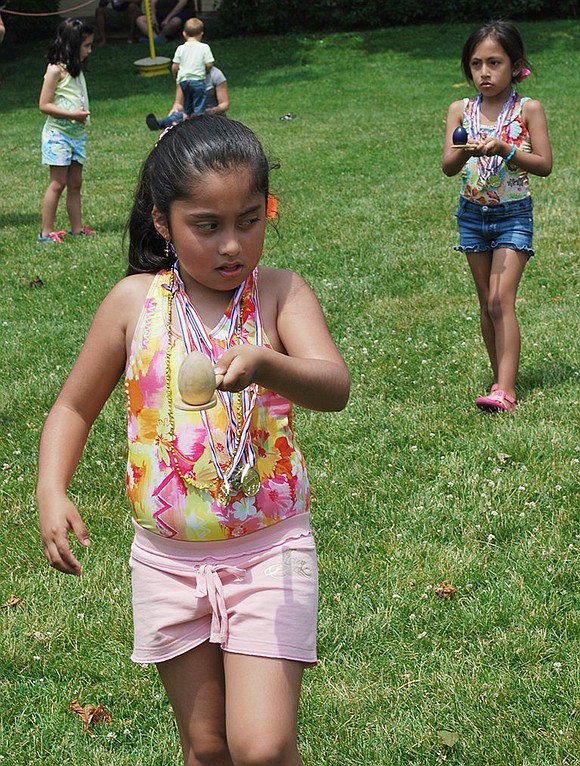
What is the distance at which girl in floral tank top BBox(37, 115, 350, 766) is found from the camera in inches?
97.2

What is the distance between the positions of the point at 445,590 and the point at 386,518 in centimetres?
64

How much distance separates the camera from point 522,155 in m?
5.58

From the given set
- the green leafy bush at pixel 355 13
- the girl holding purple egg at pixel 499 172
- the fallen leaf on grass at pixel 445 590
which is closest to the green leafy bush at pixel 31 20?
the green leafy bush at pixel 355 13

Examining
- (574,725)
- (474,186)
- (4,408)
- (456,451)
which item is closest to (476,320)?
(474,186)

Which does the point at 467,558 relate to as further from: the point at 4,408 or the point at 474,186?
the point at 4,408

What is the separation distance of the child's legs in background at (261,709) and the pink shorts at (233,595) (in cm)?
3

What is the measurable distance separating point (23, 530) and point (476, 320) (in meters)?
3.73

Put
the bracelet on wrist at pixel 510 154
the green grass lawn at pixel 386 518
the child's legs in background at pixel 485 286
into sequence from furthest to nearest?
the child's legs in background at pixel 485 286, the bracelet on wrist at pixel 510 154, the green grass lawn at pixel 386 518

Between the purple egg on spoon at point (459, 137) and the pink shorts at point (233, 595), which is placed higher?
the pink shorts at point (233, 595)

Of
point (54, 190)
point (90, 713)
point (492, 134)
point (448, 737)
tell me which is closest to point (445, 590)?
point (448, 737)

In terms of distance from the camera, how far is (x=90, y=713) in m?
3.55

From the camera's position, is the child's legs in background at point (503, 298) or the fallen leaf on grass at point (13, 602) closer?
the fallen leaf on grass at point (13, 602)

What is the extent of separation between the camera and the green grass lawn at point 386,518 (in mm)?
3445

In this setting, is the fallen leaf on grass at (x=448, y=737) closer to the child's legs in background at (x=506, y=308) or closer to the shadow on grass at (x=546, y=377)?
the child's legs in background at (x=506, y=308)
